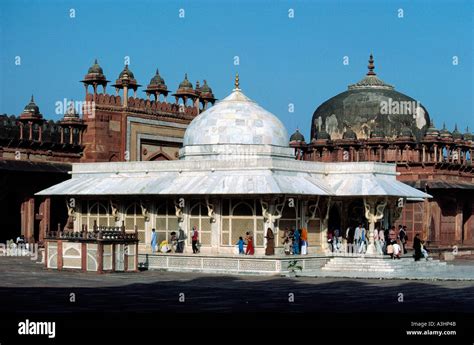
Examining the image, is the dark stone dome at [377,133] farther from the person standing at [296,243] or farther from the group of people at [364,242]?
the person standing at [296,243]

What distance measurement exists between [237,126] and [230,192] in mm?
5272

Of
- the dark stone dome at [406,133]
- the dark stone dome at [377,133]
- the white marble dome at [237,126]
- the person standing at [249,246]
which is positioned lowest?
the person standing at [249,246]

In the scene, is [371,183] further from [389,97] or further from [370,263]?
[389,97]

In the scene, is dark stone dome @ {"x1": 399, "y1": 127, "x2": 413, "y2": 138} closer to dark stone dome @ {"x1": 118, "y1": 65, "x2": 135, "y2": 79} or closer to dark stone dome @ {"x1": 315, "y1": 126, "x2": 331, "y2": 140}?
dark stone dome @ {"x1": 315, "y1": 126, "x2": 331, "y2": 140}

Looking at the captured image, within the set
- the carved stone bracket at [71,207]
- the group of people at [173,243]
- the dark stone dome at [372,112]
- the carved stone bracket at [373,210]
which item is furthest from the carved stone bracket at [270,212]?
the dark stone dome at [372,112]

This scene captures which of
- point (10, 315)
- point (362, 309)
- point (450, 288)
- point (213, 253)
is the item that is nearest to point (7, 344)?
point (10, 315)

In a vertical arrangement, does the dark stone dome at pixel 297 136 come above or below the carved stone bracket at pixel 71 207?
above

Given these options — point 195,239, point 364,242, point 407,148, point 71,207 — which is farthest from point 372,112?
point 195,239

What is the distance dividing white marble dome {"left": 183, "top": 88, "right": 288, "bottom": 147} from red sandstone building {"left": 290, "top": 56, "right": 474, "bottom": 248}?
15.0 meters

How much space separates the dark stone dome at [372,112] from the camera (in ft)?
194

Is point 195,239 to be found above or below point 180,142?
below

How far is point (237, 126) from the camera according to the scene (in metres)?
37.2

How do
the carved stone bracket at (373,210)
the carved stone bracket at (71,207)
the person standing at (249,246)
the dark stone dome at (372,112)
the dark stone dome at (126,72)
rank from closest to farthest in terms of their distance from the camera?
the person standing at (249,246) < the carved stone bracket at (373,210) < the carved stone bracket at (71,207) < the dark stone dome at (126,72) < the dark stone dome at (372,112)

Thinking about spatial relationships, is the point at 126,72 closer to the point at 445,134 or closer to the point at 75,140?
the point at 75,140
